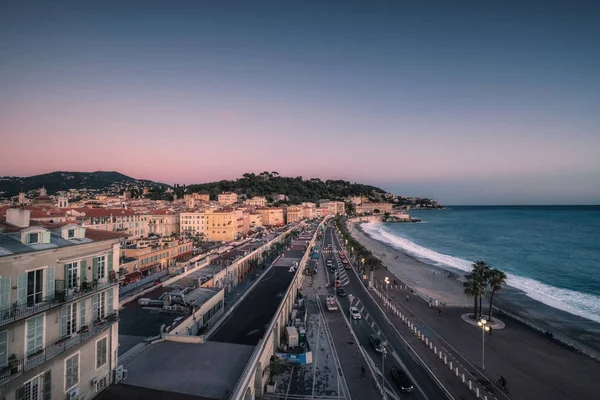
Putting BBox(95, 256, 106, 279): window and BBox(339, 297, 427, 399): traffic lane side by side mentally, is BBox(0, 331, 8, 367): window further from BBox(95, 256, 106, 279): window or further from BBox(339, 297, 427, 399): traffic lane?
BBox(339, 297, 427, 399): traffic lane

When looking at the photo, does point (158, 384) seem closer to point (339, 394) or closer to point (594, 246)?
point (339, 394)

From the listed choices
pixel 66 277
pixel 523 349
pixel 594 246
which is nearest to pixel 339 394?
pixel 66 277

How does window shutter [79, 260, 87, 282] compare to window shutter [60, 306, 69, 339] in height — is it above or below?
above

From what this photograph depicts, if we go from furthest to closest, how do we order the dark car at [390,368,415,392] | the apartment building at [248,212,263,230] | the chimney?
the apartment building at [248,212,263,230], the dark car at [390,368,415,392], the chimney

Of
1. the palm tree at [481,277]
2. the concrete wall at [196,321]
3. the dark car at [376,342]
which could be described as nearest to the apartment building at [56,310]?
the concrete wall at [196,321]

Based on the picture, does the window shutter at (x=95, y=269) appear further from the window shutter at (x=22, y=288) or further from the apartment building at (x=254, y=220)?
the apartment building at (x=254, y=220)

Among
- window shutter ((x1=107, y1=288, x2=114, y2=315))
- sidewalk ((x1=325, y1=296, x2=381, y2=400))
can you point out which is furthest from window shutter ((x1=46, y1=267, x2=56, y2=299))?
sidewalk ((x1=325, y1=296, x2=381, y2=400))

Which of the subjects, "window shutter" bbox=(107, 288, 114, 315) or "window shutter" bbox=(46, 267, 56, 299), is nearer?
"window shutter" bbox=(46, 267, 56, 299)
